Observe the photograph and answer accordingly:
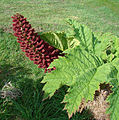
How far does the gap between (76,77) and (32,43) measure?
A: 61 centimetres

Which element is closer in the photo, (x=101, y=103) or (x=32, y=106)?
(x=101, y=103)

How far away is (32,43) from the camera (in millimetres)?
1643

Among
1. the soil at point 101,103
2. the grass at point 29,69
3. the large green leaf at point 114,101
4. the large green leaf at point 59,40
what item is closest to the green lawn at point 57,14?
the grass at point 29,69

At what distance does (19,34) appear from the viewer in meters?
1.63

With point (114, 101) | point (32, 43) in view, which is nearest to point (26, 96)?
point (32, 43)

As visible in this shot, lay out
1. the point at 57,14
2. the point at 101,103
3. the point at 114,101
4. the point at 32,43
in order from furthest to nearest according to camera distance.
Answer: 1. the point at 57,14
2. the point at 101,103
3. the point at 32,43
4. the point at 114,101

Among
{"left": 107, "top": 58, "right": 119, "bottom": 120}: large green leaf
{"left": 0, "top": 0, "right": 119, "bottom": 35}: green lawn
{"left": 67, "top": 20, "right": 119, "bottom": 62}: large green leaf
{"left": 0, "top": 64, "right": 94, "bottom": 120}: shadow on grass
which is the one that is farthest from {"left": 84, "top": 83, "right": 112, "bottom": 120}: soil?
{"left": 0, "top": 0, "right": 119, "bottom": 35}: green lawn

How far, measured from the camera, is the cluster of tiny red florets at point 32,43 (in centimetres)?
159

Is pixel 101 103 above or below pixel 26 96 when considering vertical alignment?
above

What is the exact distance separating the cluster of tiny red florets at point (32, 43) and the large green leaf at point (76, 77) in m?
0.21

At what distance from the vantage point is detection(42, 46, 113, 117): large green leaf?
1.24 metres

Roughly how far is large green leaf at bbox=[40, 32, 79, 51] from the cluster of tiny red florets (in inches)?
2.3

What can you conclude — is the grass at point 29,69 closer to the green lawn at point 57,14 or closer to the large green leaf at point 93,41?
the green lawn at point 57,14

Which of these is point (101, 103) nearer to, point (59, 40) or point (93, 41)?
point (93, 41)
